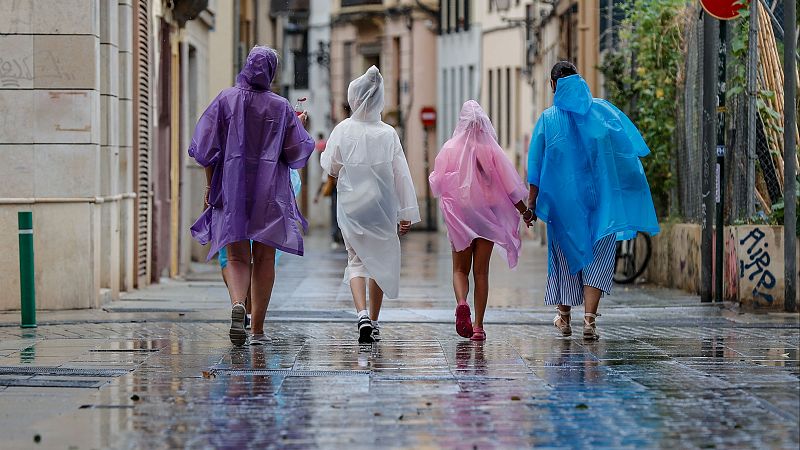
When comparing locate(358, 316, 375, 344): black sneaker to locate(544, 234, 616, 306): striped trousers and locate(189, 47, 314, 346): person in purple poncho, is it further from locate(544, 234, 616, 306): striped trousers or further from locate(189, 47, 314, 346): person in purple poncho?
locate(544, 234, 616, 306): striped trousers

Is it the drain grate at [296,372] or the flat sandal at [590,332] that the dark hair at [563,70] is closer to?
the flat sandal at [590,332]

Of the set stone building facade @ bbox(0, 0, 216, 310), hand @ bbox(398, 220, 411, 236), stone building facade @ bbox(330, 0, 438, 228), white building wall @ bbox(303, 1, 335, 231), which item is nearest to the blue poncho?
hand @ bbox(398, 220, 411, 236)

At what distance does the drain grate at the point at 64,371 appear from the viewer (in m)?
9.84

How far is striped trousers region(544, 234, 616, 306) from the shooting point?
12438mm

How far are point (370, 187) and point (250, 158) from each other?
997 mm

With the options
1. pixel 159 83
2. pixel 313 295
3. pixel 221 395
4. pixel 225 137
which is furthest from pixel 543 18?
pixel 221 395

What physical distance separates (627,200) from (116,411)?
5.25m

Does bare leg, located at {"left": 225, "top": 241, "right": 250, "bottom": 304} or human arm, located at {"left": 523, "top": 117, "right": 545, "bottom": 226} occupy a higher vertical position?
human arm, located at {"left": 523, "top": 117, "right": 545, "bottom": 226}

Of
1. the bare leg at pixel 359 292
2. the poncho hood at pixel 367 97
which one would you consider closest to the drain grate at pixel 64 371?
the bare leg at pixel 359 292

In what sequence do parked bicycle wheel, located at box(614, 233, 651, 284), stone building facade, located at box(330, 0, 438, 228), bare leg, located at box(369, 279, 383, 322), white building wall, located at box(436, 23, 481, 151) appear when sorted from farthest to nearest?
stone building facade, located at box(330, 0, 438, 228), white building wall, located at box(436, 23, 481, 151), parked bicycle wheel, located at box(614, 233, 651, 284), bare leg, located at box(369, 279, 383, 322)

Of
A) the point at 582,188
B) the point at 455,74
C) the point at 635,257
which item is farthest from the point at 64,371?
the point at 455,74

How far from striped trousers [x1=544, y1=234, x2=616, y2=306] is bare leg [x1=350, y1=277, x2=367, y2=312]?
1.26 m

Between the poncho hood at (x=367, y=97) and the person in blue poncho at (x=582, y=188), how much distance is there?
1.12 metres

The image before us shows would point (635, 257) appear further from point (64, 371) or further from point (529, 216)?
point (64, 371)
